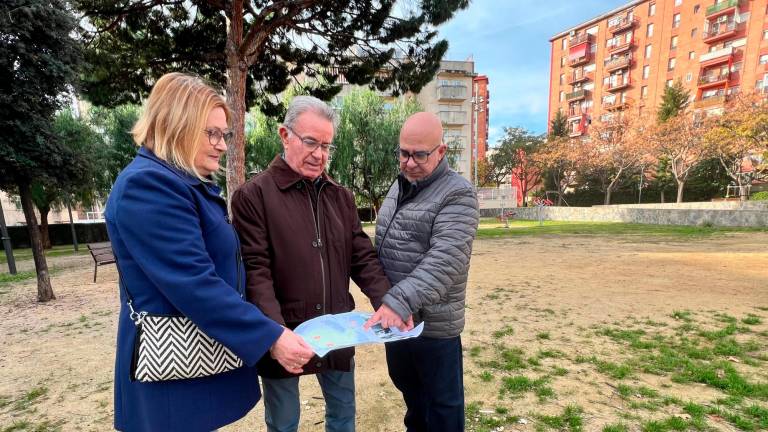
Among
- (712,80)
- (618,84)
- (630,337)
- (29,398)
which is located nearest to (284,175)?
(29,398)

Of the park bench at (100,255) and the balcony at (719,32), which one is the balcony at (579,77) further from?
the park bench at (100,255)

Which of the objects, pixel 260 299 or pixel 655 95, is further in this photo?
pixel 655 95

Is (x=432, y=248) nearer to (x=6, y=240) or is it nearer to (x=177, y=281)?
(x=177, y=281)

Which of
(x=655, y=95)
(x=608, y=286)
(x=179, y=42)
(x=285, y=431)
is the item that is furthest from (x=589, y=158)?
(x=285, y=431)

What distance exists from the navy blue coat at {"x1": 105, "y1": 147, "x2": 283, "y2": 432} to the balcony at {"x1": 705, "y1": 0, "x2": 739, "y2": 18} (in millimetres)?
50245

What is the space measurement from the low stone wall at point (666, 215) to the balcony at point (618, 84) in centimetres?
2784

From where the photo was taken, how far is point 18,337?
442 centimetres

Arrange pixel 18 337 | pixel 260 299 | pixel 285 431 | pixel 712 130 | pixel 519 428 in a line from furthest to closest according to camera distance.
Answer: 1. pixel 712 130
2. pixel 18 337
3. pixel 519 428
4. pixel 285 431
5. pixel 260 299

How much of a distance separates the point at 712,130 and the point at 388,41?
74.1 ft

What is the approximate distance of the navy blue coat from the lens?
3.38 ft

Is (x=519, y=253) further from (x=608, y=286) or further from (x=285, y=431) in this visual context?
(x=285, y=431)

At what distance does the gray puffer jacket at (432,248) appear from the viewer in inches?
61.3

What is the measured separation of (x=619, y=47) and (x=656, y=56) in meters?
4.27

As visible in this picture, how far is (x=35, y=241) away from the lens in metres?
5.73
